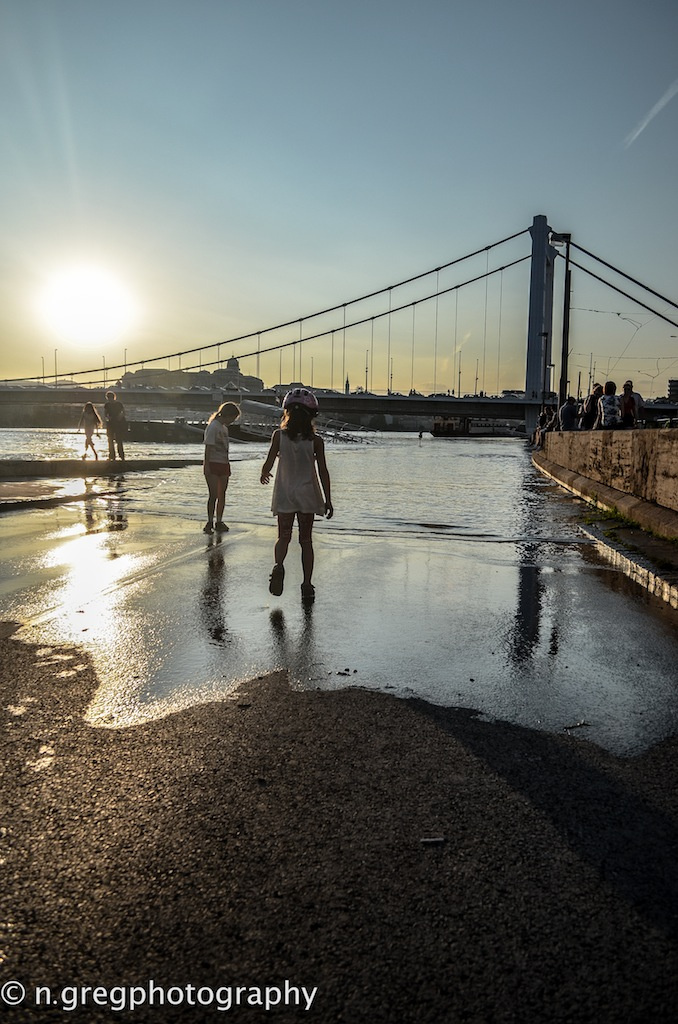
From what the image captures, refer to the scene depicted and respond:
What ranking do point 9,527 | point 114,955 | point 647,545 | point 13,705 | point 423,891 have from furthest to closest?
point 9,527 < point 647,545 < point 13,705 < point 423,891 < point 114,955

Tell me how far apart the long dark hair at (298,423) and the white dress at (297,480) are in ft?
0.15

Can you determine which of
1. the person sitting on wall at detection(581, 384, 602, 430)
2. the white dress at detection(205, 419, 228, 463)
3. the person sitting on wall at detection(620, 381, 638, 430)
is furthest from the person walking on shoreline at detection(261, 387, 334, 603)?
the person sitting on wall at detection(581, 384, 602, 430)

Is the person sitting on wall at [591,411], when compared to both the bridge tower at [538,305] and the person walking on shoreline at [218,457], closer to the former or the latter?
the person walking on shoreline at [218,457]

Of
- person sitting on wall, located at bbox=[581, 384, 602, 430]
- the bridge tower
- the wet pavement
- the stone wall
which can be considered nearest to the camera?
the wet pavement

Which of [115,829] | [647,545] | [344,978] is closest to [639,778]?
[344,978]

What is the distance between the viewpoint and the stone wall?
29.2 ft

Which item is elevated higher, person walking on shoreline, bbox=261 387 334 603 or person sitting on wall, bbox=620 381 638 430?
person sitting on wall, bbox=620 381 638 430

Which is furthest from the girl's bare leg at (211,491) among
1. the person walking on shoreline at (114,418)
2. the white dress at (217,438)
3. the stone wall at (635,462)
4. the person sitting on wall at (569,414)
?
the person sitting on wall at (569,414)

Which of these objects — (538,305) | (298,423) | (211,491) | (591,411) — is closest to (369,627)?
(298,423)

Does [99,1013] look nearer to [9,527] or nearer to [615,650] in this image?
[615,650]

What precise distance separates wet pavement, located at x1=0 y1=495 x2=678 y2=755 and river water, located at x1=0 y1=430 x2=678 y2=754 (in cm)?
2

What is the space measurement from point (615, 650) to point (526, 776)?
2082 mm

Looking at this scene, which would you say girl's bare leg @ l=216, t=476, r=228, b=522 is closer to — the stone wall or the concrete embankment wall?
the concrete embankment wall

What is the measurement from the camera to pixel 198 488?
54.6 feet
